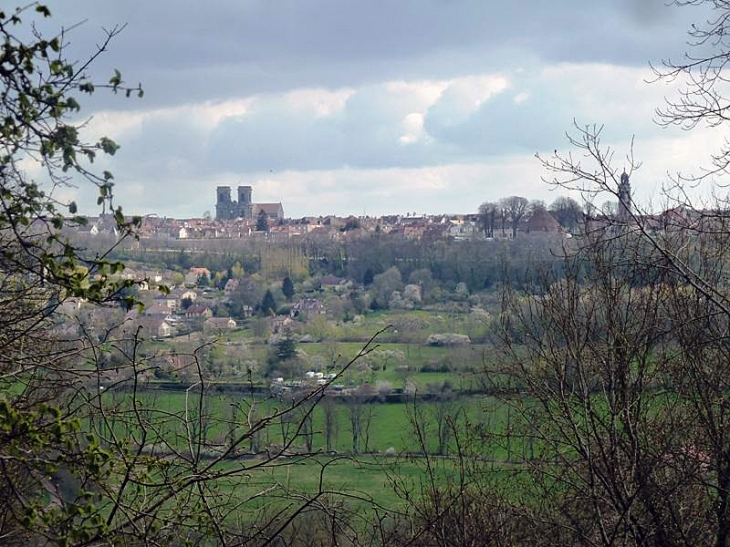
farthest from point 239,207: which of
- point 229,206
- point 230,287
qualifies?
point 230,287

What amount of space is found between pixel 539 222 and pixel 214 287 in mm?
26541

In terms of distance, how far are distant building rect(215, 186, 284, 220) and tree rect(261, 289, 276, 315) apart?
61.6 m

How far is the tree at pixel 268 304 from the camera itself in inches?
2322

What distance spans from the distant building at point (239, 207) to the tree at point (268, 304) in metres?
61.6

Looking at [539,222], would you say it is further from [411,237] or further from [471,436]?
[471,436]

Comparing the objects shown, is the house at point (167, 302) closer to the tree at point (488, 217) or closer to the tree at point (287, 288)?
the tree at point (287, 288)

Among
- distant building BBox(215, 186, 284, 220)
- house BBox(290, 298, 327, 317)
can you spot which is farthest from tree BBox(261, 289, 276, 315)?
distant building BBox(215, 186, 284, 220)

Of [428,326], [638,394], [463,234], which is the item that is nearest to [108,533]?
[638,394]

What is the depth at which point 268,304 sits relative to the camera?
59938 mm

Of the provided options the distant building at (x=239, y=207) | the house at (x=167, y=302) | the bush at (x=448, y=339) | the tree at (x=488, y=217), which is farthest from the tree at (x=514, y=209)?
the distant building at (x=239, y=207)

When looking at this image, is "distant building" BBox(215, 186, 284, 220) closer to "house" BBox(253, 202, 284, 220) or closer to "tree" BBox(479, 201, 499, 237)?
"house" BBox(253, 202, 284, 220)

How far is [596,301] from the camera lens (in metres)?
7.36

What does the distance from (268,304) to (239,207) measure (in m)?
66.0

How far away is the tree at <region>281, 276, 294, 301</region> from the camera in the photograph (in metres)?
63.4
